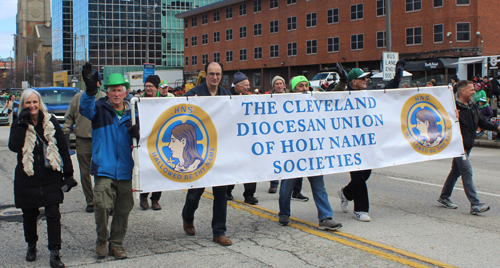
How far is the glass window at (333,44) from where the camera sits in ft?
160

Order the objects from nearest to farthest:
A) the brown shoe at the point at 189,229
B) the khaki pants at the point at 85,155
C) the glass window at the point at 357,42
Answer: the brown shoe at the point at 189,229, the khaki pants at the point at 85,155, the glass window at the point at 357,42

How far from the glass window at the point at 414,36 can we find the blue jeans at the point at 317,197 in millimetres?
39515

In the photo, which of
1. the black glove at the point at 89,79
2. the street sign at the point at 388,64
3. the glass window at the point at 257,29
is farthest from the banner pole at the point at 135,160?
the glass window at the point at 257,29

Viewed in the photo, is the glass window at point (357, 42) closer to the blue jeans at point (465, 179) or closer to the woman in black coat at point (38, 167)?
the blue jeans at point (465, 179)

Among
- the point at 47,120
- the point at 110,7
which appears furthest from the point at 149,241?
the point at 110,7

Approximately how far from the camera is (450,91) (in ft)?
23.4

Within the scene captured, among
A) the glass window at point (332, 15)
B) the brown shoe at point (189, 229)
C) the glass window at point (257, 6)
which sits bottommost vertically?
the brown shoe at point (189, 229)

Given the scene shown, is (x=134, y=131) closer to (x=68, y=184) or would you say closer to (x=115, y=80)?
(x=115, y=80)

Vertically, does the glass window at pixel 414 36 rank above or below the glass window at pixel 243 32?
below

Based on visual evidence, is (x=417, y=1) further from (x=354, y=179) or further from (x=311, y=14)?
(x=354, y=179)

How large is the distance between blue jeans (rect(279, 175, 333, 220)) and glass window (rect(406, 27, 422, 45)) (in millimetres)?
39515

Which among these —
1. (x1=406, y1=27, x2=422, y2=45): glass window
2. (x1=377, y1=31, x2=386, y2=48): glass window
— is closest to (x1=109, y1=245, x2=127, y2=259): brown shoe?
(x1=406, y1=27, x2=422, y2=45): glass window

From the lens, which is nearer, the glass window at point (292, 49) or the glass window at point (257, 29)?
the glass window at point (292, 49)

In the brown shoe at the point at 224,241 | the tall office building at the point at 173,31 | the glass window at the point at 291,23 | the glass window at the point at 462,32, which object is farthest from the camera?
the tall office building at the point at 173,31
